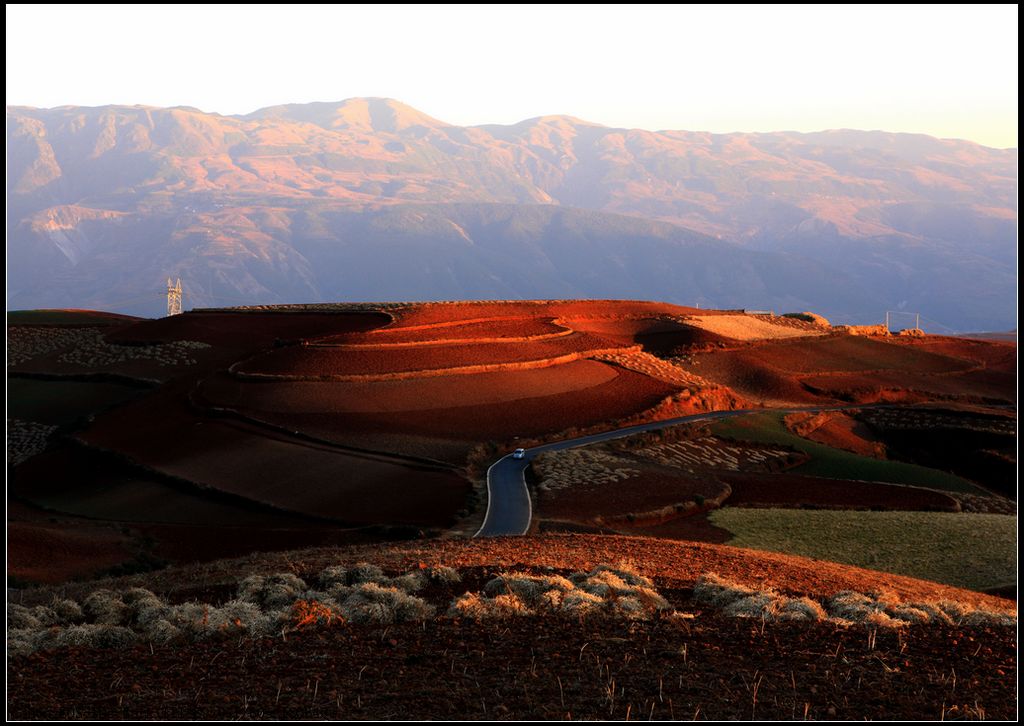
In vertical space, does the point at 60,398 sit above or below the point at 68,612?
above

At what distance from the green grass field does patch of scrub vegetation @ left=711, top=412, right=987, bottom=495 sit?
42.5 metres

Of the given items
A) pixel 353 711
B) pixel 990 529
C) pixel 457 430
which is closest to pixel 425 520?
pixel 457 430

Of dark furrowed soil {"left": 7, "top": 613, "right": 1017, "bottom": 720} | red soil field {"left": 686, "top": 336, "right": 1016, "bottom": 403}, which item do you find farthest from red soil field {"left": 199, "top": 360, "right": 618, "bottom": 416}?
dark furrowed soil {"left": 7, "top": 613, "right": 1017, "bottom": 720}

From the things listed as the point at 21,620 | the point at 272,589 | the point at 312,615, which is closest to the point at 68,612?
the point at 21,620

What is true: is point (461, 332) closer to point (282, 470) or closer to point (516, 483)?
point (282, 470)

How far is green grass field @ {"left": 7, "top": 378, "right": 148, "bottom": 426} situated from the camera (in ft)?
247

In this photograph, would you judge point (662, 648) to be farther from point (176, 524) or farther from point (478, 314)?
point (478, 314)

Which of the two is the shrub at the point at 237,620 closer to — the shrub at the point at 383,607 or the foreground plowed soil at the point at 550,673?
the foreground plowed soil at the point at 550,673

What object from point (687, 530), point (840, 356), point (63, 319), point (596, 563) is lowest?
point (687, 530)

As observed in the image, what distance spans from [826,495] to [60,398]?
54886mm

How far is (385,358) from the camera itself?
78188 millimetres

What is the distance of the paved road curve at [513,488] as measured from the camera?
45.8 m

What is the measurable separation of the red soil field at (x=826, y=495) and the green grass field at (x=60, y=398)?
44.8 m

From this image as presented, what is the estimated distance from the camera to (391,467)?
56.1 metres
